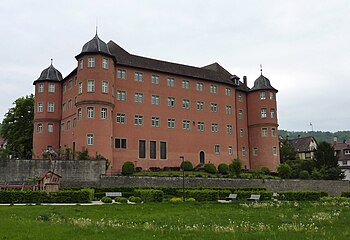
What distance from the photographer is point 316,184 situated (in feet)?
168

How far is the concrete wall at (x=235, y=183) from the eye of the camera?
134ft

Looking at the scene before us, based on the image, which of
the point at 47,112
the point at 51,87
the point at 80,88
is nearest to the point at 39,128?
the point at 47,112

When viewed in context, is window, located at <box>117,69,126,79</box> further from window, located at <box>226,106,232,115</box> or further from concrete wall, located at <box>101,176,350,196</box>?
window, located at <box>226,106,232,115</box>

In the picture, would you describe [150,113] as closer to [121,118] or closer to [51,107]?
[121,118]

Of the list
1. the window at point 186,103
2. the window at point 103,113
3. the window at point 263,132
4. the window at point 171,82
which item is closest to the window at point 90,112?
the window at point 103,113

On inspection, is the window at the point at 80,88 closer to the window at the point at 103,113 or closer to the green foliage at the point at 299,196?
the window at the point at 103,113

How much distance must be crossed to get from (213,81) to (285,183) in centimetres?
1843

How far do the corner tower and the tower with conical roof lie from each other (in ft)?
92.7

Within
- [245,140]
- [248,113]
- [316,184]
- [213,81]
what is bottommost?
[316,184]

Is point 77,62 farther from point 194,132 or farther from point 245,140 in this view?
point 245,140

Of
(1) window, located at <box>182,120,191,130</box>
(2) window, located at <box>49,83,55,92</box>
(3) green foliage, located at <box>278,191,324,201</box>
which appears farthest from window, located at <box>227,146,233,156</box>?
(2) window, located at <box>49,83,55,92</box>

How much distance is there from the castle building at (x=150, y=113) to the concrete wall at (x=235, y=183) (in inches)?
263

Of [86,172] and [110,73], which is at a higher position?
[110,73]

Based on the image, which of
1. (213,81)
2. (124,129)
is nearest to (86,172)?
(124,129)
